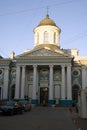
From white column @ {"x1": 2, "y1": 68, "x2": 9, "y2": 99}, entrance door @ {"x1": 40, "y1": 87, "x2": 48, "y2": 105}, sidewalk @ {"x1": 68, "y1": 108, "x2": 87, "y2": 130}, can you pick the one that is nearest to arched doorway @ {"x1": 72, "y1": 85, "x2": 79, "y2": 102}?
entrance door @ {"x1": 40, "y1": 87, "x2": 48, "y2": 105}

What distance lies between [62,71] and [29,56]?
7155mm

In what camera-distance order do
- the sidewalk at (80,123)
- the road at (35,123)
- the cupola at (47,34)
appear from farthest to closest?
the cupola at (47,34)
the sidewalk at (80,123)
the road at (35,123)

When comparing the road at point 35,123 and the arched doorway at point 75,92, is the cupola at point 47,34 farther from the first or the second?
the road at point 35,123

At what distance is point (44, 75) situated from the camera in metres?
51.2

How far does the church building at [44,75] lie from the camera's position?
156 feet

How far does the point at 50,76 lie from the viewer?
157ft

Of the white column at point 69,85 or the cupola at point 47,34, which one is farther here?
the cupola at point 47,34

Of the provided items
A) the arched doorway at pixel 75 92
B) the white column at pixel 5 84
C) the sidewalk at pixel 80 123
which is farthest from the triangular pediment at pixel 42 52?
the sidewalk at pixel 80 123

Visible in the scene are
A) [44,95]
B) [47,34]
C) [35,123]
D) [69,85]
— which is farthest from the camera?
[47,34]

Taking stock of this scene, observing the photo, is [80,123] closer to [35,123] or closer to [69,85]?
[35,123]

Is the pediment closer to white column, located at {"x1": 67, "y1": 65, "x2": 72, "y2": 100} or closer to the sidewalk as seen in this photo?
white column, located at {"x1": 67, "y1": 65, "x2": 72, "y2": 100}

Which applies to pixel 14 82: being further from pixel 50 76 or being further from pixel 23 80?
pixel 50 76

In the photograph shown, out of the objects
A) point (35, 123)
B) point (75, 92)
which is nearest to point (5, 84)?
point (75, 92)

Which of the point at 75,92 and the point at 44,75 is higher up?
the point at 44,75
